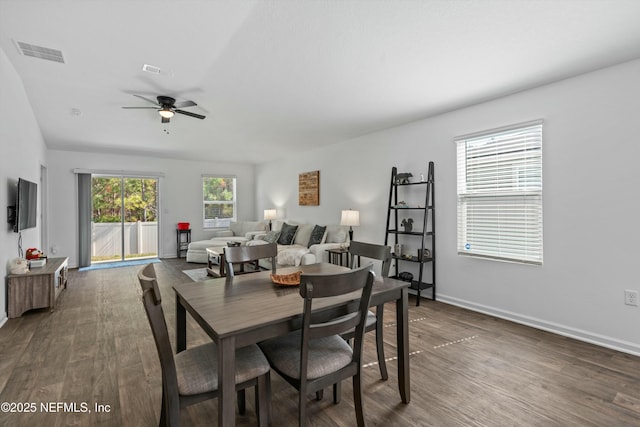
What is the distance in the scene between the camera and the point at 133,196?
723 cm

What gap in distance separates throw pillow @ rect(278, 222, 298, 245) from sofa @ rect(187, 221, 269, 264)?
84 centimetres

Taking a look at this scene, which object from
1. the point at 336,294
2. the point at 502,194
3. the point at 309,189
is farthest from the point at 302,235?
the point at 336,294

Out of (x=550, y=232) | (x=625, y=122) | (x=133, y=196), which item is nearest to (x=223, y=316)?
(x=550, y=232)

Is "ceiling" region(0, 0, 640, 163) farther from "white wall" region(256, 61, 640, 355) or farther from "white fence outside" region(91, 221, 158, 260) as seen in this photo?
"white fence outside" region(91, 221, 158, 260)

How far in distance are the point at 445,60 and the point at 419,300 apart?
8.98 ft

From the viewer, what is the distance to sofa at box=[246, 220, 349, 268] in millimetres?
4961

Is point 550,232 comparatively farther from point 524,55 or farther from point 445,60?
point 445,60

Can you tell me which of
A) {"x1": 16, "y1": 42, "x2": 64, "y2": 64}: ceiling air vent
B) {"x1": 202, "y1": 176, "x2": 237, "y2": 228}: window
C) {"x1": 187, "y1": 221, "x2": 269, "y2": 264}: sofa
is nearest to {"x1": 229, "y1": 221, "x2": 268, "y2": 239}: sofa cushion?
{"x1": 187, "y1": 221, "x2": 269, "y2": 264}: sofa

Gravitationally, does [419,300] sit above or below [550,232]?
below

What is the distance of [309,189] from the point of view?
6.46 metres

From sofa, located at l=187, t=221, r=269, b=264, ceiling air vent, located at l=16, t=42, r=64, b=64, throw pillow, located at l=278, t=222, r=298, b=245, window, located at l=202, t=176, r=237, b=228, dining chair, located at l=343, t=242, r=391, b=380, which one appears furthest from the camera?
window, located at l=202, t=176, r=237, b=228

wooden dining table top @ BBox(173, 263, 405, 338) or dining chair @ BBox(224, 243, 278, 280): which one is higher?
dining chair @ BBox(224, 243, 278, 280)

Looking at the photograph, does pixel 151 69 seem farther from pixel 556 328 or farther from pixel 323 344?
pixel 556 328

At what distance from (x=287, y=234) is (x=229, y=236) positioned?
235 cm
